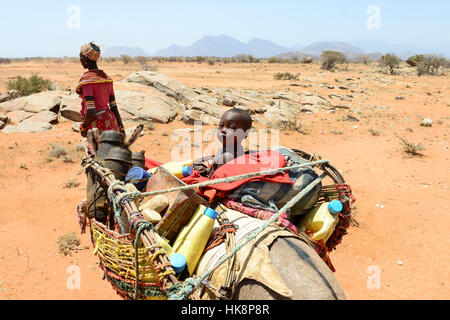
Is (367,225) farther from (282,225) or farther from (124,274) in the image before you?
(124,274)

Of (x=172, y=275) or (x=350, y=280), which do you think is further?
(x=350, y=280)

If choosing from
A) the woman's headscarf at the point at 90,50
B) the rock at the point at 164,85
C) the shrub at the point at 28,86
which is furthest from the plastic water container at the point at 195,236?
the shrub at the point at 28,86

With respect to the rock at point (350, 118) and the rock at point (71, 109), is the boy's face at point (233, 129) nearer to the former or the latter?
the rock at point (71, 109)

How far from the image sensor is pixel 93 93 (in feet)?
12.5

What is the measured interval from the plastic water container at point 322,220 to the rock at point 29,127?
989cm

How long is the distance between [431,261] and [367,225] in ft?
3.43

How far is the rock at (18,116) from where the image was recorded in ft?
34.1

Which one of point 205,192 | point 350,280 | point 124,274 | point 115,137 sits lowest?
point 350,280

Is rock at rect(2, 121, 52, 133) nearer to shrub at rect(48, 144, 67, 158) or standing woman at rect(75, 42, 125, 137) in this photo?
shrub at rect(48, 144, 67, 158)

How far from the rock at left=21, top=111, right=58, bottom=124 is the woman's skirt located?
770cm

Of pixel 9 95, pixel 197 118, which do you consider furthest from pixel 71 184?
pixel 9 95

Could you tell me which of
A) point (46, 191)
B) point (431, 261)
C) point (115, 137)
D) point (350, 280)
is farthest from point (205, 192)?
point (46, 191)

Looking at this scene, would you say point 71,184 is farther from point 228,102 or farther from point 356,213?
point 228,102

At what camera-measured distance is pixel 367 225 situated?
5121 millimetres
